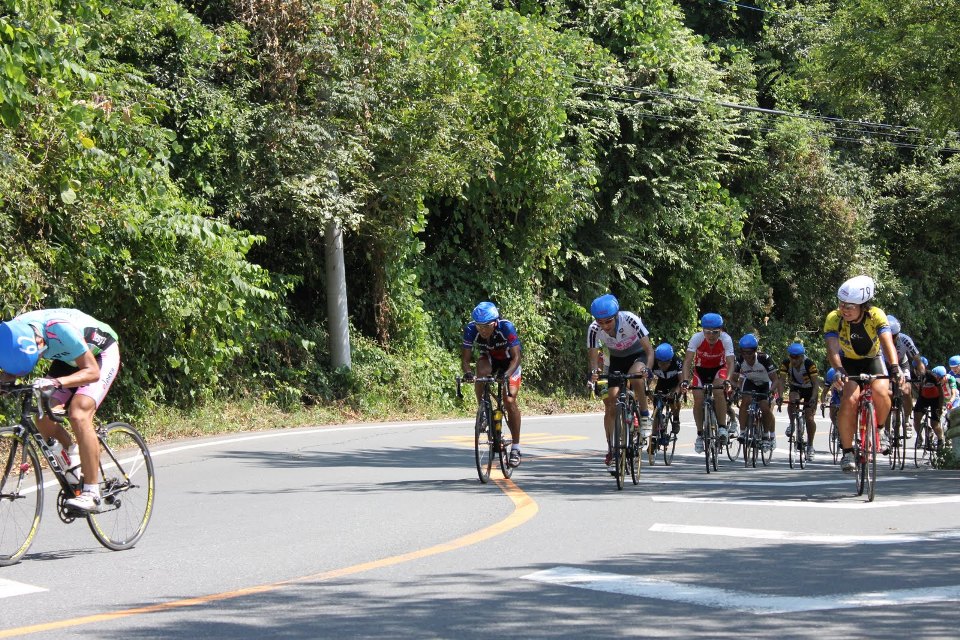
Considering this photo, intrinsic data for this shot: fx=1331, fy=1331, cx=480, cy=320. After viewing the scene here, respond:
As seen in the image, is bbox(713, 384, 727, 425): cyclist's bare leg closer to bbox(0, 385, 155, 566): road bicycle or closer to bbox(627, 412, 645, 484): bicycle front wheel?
bbox(627, 412, 645, 484): bicycle front wheel

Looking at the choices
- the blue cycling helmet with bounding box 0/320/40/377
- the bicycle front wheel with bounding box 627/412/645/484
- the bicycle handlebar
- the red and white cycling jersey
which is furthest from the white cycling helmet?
the blue cycling helmet with bounding box 0/320/40/377

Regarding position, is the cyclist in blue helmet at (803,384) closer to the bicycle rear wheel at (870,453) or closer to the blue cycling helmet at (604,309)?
the blue cycling helmet at (604,309)

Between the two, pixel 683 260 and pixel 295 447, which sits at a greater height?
pixel 683 260

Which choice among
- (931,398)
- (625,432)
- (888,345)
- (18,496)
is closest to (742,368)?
(931,398)

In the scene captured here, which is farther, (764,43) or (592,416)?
(764,43)

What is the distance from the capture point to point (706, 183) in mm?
33469

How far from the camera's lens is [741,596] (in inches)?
269

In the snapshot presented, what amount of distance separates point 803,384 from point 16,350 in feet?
40.0

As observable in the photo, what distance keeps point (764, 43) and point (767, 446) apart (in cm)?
2647

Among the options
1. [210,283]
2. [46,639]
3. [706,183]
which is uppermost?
[706,183]

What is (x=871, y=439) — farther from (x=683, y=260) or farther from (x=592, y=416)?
(x=683, y=260)

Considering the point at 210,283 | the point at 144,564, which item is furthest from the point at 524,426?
the point at 144,564

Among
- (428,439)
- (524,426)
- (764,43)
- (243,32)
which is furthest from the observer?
(764,43)

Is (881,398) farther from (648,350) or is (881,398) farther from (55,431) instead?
(55,431)
